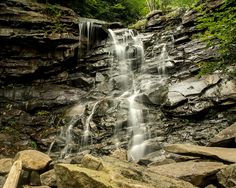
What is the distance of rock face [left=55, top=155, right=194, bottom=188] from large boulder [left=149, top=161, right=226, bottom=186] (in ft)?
1.53

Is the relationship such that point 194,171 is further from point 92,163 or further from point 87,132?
point 87,132

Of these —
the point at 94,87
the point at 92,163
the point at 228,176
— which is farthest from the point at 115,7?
the point at 228,176

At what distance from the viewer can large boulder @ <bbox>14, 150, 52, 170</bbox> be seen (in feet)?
24.0

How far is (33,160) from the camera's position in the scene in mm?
7543

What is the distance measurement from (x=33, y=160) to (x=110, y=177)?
10.9ft

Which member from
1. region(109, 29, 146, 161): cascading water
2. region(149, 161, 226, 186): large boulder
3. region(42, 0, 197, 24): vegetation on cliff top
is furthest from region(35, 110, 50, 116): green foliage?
region(149, 161, 226, 186): large boulder

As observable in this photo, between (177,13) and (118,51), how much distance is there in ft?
17.5

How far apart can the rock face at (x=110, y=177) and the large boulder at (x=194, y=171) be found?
47cm

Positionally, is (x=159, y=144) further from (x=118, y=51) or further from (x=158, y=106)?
(x=118, y=51)

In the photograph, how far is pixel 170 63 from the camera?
15.9 meters

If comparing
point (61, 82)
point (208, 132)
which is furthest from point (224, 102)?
point (61, 82)

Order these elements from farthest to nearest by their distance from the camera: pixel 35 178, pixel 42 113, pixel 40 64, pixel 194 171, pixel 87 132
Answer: pixel 40 64 < pixel 42 113 < pixel 87 132 < pixel 35 178 < pixel 194 171

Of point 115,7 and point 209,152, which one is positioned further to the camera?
point 115,7

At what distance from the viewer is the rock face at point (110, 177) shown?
470cm
